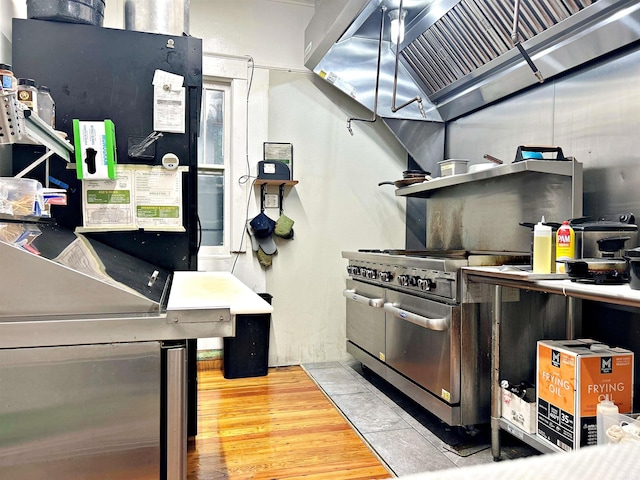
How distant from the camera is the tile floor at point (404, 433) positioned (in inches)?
85.2

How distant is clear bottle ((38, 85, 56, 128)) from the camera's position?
1842 millimetres

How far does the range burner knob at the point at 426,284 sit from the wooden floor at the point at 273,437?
2.91 feet

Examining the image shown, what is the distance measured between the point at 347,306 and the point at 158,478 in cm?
247

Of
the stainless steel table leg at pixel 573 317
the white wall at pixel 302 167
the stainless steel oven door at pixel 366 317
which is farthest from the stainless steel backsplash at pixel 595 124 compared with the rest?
the white wall at pixel 302 167

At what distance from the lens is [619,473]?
531mm

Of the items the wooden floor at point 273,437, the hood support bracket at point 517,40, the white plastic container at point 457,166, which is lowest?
the wooden floor at point 273,437

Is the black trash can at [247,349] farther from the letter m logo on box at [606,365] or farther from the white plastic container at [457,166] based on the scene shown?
the letter m logo on box at [606,365]

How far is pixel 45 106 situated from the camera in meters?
1.87

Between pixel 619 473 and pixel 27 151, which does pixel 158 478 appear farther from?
pixel 27 151

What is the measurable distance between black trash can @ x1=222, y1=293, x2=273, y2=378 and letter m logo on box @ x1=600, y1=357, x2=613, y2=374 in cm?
225

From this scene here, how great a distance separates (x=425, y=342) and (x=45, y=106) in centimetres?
217

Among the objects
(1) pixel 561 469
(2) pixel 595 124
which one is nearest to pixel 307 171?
(2) pixel 595 124

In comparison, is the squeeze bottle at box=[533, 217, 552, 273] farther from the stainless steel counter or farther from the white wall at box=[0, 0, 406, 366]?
the white wall at box=[0, 0, 406, 366]

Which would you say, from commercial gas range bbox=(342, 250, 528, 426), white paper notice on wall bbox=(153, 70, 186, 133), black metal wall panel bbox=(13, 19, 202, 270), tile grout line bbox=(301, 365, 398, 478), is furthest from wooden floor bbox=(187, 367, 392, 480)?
white paper notice on wall bbox=(153, 70, 186, 133)
